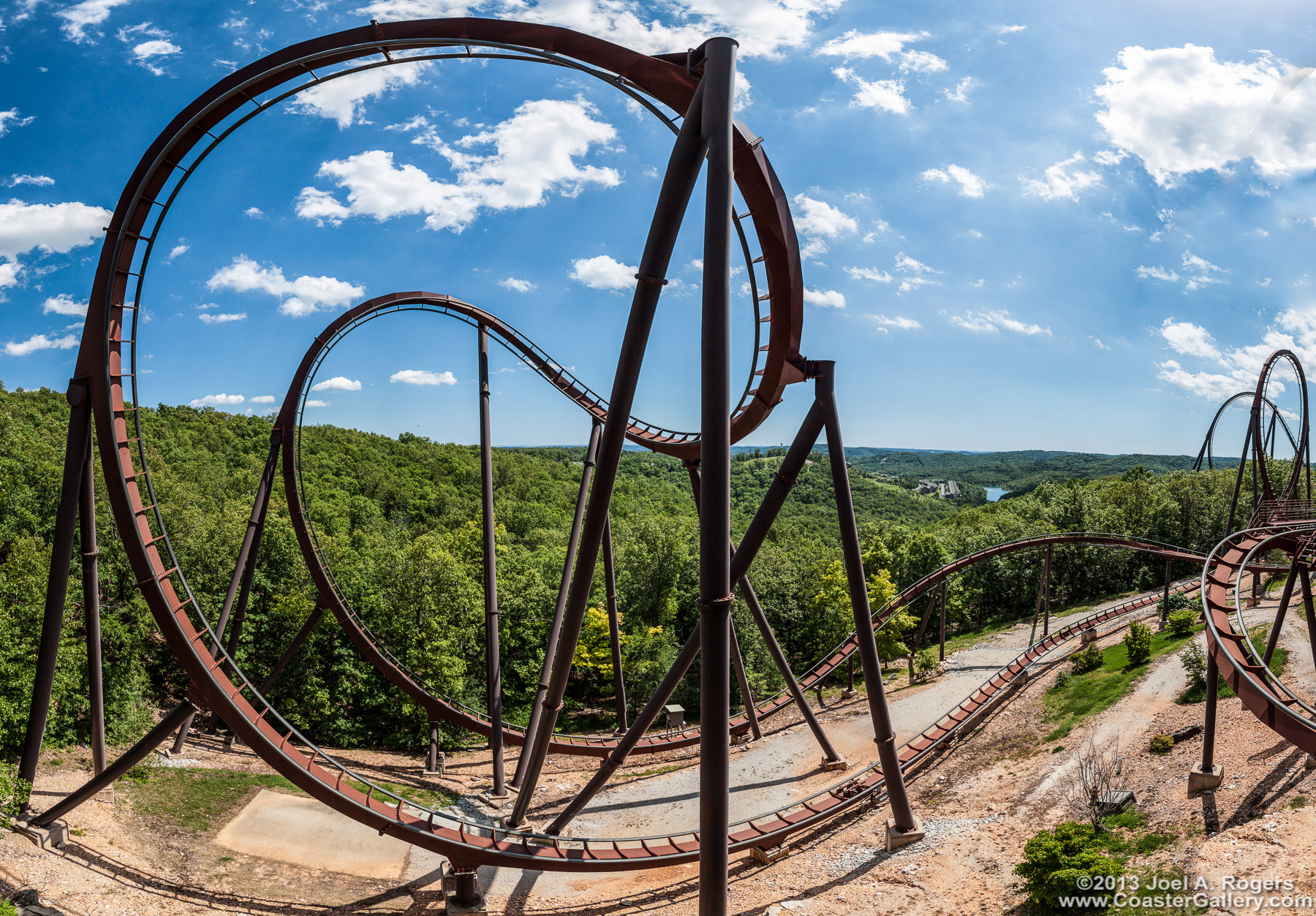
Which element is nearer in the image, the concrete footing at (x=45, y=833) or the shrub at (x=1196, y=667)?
the concrete footing at (x=45, y=833)

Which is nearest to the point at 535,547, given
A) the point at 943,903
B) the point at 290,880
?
the point at 290,880

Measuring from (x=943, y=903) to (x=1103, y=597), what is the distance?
39922 mm

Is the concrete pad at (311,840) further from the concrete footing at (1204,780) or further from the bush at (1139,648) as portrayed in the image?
the bush at (1139,648)

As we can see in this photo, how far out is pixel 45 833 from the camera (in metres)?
11.4

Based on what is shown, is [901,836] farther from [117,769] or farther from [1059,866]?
[117,769]

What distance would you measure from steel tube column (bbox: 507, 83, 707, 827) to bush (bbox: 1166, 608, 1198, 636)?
913 inches

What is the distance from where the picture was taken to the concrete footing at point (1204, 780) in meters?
13.0

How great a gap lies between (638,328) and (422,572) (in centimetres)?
2215

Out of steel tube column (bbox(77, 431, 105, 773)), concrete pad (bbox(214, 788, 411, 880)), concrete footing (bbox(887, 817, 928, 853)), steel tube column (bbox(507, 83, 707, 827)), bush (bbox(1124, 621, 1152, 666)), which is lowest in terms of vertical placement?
concrete pad (bbox(214, 788, 411, 880))

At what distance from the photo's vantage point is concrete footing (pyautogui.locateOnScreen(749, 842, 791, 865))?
13539 mm

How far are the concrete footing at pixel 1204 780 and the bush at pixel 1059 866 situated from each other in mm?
3648

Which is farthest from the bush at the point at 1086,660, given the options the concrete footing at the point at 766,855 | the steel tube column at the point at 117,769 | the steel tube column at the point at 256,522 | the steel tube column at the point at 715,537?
the steel tube column at the point at 117,769

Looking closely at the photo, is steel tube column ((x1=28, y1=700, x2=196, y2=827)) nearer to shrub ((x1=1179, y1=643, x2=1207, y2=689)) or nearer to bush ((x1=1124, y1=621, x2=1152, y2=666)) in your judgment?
shrub ((x1=1179, y1=643, x2=1207, y2=689))

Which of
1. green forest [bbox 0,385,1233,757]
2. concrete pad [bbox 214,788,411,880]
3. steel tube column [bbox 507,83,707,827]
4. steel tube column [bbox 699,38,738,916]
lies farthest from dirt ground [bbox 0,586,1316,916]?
steel tube column [bbox 507,83,707,827]
